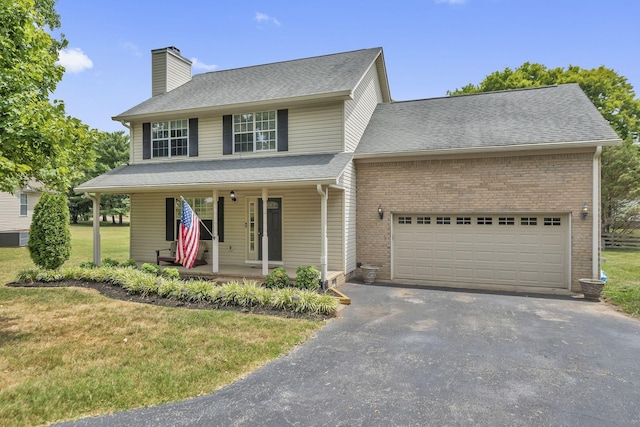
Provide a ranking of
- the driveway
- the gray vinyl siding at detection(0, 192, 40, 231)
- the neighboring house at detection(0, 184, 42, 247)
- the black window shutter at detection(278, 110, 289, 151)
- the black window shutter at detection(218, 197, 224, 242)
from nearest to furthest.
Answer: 1. the driveway
2. the black window shutter at detection(278, 110, 289, 151)
3. the black window shutter at detection(218, 197, 224, 242)
4. the neighboring house at detection(0, 184, 42, 247)
5. the gray vinyl siding at detection(0, 192, 40, 231)

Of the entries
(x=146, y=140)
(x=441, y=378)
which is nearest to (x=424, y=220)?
(x=441, y=378)

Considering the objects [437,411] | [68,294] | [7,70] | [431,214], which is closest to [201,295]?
[68,294]

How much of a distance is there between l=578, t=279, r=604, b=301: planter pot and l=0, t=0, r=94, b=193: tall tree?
1127 centimetres

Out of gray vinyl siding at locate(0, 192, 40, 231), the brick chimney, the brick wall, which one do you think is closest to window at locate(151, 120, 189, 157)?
the brick chimney

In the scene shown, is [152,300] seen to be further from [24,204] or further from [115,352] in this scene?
[24,204]

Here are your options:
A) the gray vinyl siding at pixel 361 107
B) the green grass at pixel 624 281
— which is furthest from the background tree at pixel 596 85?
the gray vinyl siding at pixel 361 107

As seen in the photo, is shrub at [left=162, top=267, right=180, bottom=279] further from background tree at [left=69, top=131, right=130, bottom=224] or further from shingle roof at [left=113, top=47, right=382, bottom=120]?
background tree at [left=69, top=131, right=130, bottom=224]

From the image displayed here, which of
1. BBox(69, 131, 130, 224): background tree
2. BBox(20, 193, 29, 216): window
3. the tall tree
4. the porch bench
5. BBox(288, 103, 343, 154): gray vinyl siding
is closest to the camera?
the tall tree

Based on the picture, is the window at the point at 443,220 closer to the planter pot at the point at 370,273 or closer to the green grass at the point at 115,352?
the planter pot at the point at 370,273

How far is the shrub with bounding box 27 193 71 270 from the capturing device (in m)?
9.98

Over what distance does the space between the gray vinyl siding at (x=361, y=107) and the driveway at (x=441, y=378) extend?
19.2ft

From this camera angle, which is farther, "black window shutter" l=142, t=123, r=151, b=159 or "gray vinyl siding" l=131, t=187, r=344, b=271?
"black window shutter" l=142, t=123, r=151, b=159

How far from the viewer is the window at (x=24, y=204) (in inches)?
905

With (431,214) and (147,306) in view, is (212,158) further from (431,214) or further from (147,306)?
(431,214)
